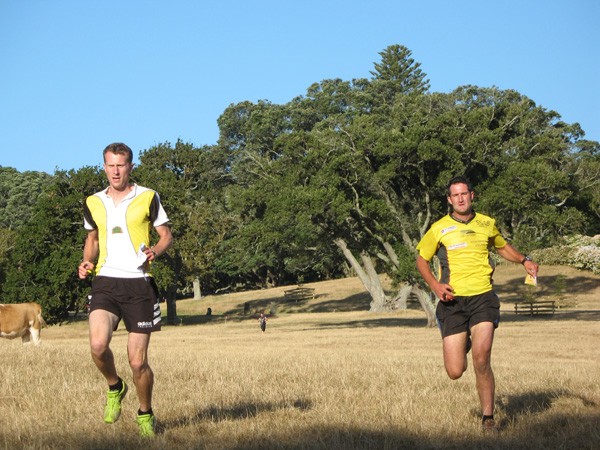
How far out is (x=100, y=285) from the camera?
672 cm

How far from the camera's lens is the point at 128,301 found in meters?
6.68

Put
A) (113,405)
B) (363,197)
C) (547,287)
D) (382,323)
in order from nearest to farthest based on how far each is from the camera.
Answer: (113,405)
(363,197)
(382,323)
(547,287)

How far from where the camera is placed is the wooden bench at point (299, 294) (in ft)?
239

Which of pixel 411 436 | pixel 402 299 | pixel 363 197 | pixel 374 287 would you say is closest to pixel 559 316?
pixel 402 299

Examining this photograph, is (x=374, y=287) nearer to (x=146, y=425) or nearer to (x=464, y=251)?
(x=464, y=251)

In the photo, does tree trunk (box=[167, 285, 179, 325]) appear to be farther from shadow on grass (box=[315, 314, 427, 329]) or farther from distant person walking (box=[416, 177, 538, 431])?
distant person walking (box=[416, 177, 538, 431])

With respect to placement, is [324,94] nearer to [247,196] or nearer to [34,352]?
[247,196]

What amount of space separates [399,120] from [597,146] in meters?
58.0

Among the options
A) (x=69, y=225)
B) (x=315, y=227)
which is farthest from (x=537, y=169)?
(x=69, y=225)

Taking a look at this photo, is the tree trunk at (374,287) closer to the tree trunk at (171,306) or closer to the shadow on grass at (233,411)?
the tree trunk at (171,306)

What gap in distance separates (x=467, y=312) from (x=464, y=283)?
27 cm

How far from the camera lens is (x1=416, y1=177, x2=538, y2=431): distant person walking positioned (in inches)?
294

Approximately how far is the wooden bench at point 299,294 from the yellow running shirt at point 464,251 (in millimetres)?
64723

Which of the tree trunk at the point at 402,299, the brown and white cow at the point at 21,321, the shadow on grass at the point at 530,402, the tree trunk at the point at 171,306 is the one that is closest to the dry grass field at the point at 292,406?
the shadow on grass at the point at 530,402
